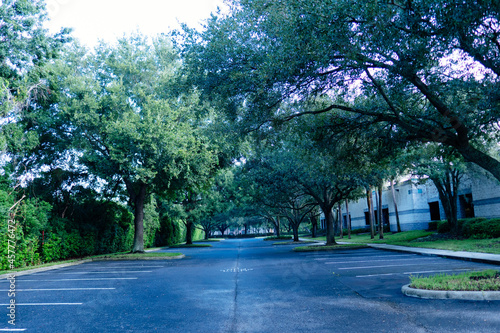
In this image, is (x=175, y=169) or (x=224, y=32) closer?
(x=224, y=32)

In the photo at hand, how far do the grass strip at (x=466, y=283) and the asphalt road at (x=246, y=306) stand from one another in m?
0.56

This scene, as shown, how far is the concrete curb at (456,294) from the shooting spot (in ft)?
23.4

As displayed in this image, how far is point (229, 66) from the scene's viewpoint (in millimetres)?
10750

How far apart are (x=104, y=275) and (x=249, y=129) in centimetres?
769

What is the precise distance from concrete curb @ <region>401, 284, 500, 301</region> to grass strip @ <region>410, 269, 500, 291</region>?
0.24m

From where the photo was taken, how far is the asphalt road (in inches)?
231

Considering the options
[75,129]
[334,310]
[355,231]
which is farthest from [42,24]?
[355,231]

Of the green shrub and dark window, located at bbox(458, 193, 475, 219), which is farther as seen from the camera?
dark window, located at bbox(458, 193, 475, 219)

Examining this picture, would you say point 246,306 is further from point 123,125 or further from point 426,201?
point 426,201

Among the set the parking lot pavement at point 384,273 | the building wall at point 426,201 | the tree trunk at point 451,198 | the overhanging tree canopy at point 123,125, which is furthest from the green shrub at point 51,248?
the building wall at point 426,201

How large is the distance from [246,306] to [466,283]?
4867 millimetres

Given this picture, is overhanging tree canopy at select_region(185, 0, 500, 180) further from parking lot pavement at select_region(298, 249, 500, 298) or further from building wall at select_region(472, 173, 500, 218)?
building wall at select_region(472, 173, 500, 218)

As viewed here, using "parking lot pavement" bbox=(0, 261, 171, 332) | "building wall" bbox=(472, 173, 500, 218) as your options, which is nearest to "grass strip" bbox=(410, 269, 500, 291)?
"parking lot pavement" bbox=(0, 261, 171, 332)

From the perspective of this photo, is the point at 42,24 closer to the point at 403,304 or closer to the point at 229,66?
the point at 229,66
